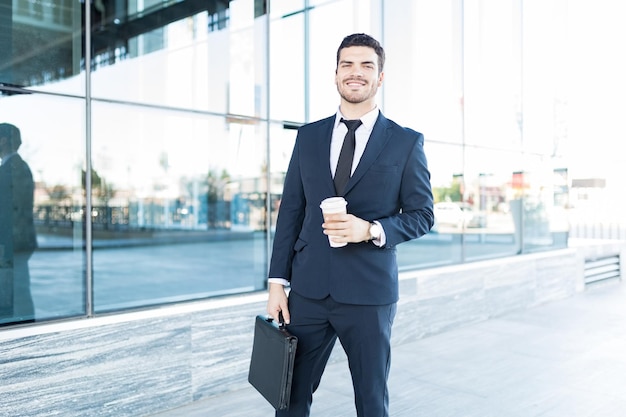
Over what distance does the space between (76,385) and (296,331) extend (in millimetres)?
1672

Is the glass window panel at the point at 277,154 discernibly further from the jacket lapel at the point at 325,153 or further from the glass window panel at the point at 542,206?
the glass window panel at the point at 542,206

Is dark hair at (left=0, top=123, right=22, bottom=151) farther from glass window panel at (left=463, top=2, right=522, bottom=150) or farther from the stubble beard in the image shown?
glass window panel at (left=463, top=2, right=522, bottom=150)

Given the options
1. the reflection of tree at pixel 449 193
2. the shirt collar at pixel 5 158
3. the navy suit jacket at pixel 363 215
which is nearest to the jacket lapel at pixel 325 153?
the navy suit jacket at pixel 363 215

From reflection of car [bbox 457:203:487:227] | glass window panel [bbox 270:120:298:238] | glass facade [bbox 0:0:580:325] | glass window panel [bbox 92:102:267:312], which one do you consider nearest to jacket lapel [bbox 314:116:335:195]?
glass facade [bbox 0:0:580:325]

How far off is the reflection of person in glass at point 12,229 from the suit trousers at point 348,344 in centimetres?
189

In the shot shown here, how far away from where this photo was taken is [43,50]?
3799 mm

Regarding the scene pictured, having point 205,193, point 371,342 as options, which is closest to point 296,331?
point 371,342

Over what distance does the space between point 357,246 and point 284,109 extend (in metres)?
2.90

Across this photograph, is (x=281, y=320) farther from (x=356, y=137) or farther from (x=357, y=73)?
(x=357, y=73)

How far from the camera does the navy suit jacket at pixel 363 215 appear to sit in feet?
6.29

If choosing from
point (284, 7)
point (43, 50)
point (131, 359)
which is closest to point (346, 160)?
point (131, 359)

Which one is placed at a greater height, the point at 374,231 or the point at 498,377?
the point at 374,231

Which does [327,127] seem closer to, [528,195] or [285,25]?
[285,25]

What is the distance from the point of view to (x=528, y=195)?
24.9 feet
